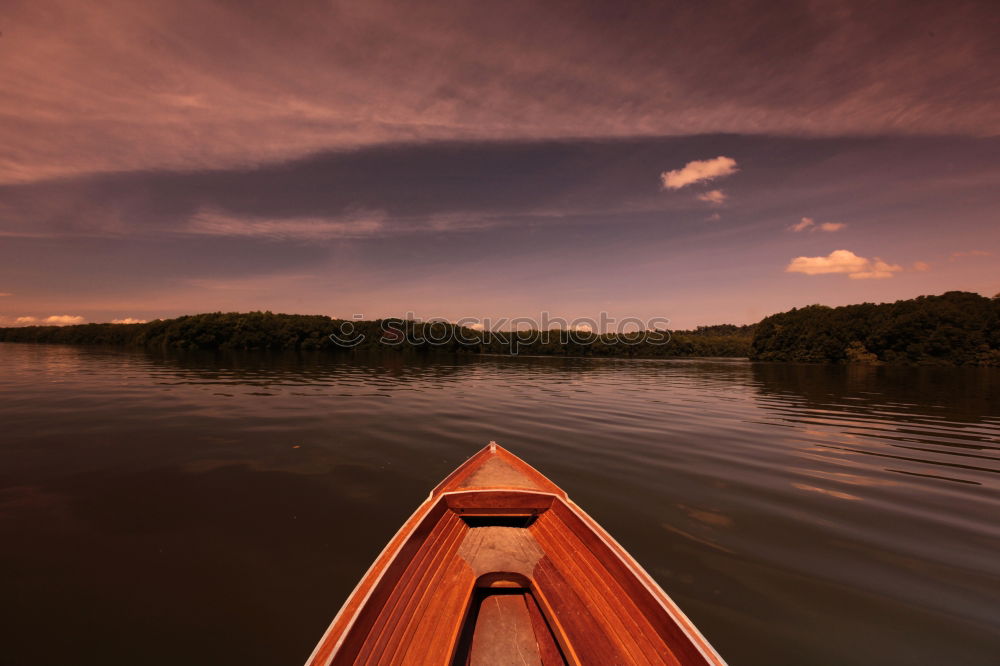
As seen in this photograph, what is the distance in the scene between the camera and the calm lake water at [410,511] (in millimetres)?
4250

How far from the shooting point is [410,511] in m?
7.21

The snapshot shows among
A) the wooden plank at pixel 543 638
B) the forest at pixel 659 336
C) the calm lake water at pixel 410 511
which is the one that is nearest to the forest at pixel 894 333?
the forest at pixel 659 336

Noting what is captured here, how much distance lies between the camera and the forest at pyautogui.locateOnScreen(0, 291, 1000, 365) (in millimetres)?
72875

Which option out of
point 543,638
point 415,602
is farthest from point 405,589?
point 543,638

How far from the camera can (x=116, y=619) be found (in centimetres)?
433

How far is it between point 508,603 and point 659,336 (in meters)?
141

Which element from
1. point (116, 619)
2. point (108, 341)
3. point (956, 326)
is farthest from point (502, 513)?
point (108, 341)

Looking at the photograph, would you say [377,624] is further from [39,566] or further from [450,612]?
[39,566]

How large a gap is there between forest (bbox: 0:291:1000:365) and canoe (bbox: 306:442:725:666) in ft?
342

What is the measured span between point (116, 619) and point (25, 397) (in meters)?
22.4

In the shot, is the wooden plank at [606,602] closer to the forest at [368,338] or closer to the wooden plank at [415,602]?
the wooden plank at [415,602]

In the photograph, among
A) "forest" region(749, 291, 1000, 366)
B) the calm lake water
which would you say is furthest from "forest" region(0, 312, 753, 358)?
the calm lake water

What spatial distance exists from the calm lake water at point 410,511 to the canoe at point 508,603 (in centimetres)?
117

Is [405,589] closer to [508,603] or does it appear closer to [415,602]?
[415,602]
